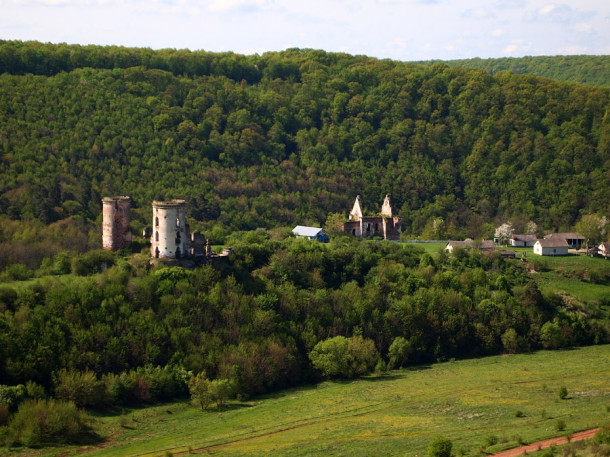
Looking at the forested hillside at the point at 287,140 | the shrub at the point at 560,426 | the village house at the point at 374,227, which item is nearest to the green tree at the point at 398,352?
the shrub at the point at 560,426

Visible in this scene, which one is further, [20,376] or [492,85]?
[492,85]

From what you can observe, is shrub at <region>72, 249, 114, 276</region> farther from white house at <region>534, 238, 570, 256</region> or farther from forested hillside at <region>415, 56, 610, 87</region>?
forested hillside at <region>415, 56, 610, 87</region>

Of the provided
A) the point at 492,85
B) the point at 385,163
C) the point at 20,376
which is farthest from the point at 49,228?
the point at 492,85

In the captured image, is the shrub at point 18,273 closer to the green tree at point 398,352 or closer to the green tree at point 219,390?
the green tree at point 219,390

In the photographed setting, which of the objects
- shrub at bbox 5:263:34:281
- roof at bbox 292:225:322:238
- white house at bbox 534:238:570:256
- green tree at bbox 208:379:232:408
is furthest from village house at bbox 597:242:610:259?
shrub at bbox 5:263:34:281

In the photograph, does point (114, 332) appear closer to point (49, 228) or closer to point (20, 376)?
point (20, 376)

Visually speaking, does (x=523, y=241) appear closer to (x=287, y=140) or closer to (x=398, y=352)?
(x=398, y=352)

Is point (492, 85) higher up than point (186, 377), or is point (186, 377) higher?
point (492, 85)
